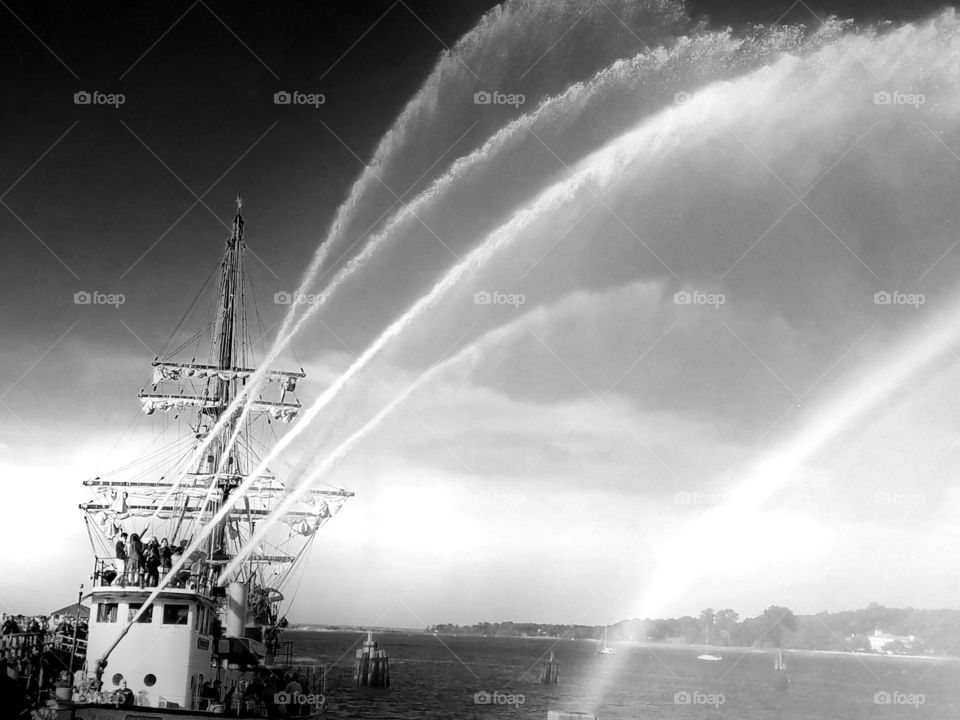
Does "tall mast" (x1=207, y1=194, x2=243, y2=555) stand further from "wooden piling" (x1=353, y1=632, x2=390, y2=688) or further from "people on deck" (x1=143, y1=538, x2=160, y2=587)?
"wooden piling" (x1=353, y1=632, x2=390, y2=688)

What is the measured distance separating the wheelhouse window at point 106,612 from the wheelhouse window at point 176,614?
2178 mm

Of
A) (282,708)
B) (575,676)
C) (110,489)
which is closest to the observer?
(282,708)

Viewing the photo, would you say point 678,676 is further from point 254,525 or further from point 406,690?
point 254,525

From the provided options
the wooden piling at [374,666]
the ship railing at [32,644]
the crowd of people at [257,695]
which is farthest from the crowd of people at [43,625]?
the wooden piling at [374,666]

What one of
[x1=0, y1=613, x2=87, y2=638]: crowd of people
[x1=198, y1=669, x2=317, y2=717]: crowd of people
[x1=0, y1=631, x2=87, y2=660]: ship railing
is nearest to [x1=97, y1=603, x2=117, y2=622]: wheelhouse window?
[x1=0, y1=631, x2=87, y2=660]: ship railing

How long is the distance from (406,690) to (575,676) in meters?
51.4

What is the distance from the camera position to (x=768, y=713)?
112m

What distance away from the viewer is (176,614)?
127ft

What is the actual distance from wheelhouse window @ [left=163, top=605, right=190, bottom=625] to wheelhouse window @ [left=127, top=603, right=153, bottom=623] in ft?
2.13

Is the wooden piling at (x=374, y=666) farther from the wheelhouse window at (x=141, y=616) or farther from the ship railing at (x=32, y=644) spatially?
the wheelhouse window at (x=141, y=616)

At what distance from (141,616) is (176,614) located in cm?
145

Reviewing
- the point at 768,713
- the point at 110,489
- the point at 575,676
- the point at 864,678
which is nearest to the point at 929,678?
the point at 864,678

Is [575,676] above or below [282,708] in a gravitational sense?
below

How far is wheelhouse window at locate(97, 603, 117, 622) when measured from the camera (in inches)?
1533
